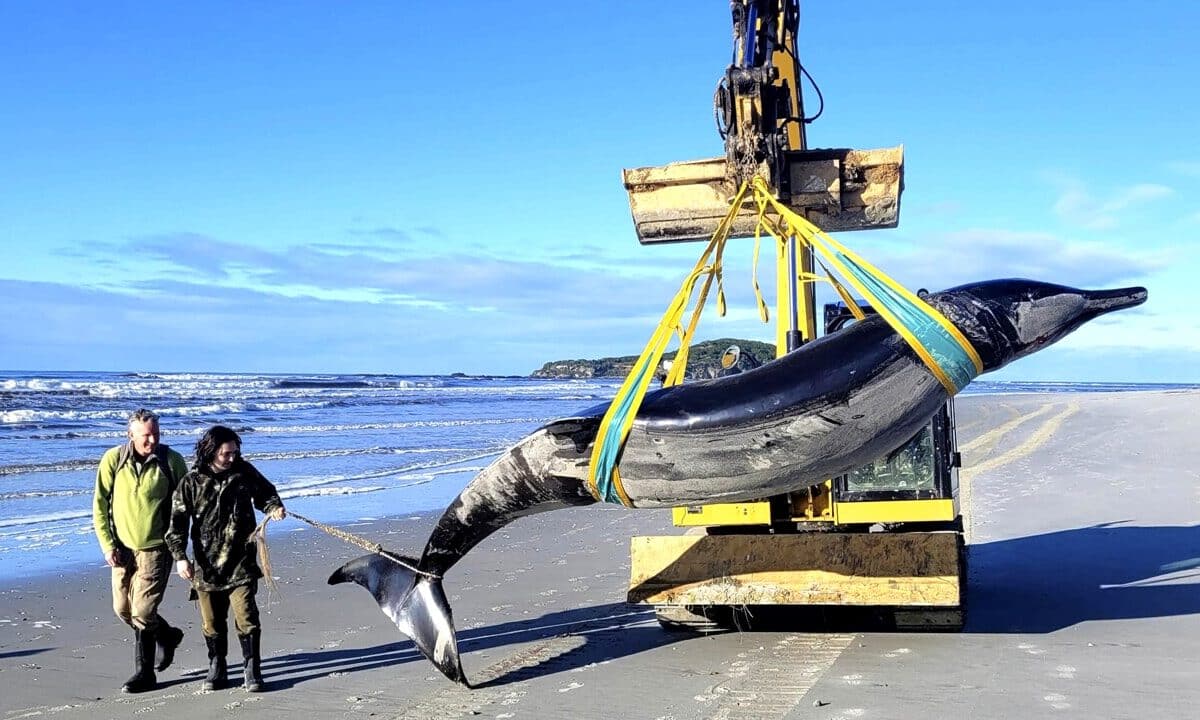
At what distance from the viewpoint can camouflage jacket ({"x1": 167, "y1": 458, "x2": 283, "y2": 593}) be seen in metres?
6.90

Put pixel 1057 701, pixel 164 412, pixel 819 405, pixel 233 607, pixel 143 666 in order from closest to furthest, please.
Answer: pixel 819 405 < pixel 1057 701 < pixel 233 607 < pixel 143 666 < pixel 164 412

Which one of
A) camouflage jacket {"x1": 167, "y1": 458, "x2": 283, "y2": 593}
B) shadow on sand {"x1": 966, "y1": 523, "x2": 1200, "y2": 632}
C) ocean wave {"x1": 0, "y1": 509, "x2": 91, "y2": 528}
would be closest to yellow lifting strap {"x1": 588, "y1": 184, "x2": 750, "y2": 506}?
camouflage jacket {"x1": 167, "y1": 458, "x2": 283, "y2": 593}

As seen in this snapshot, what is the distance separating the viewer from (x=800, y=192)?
7363mm

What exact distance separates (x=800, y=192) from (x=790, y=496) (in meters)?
2.16

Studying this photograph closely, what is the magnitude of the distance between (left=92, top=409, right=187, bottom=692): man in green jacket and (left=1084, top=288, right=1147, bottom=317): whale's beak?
5189mm

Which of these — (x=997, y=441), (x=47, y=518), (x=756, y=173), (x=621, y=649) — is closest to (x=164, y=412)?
(x=47, y=518)

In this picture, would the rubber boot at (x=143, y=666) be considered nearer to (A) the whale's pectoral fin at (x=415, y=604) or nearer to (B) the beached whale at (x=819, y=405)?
(A) the whale's pectoral fin at (x=415, y=604)

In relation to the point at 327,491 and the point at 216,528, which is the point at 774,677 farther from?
the point at 327,491

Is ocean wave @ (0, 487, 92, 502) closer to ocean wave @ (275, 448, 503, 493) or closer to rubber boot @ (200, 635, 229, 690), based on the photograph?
ocean wave @ (275, 448, 503, 493)

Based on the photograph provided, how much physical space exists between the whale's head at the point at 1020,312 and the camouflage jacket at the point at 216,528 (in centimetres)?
401

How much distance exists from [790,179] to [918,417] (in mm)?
2286

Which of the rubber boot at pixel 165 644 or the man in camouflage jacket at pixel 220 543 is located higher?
the man in camouflage jacket at pixel 220 543

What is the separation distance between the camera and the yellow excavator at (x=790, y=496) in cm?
730

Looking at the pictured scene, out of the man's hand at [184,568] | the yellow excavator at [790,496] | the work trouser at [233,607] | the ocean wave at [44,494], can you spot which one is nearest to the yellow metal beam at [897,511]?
the yellow excavator at [790,496]
